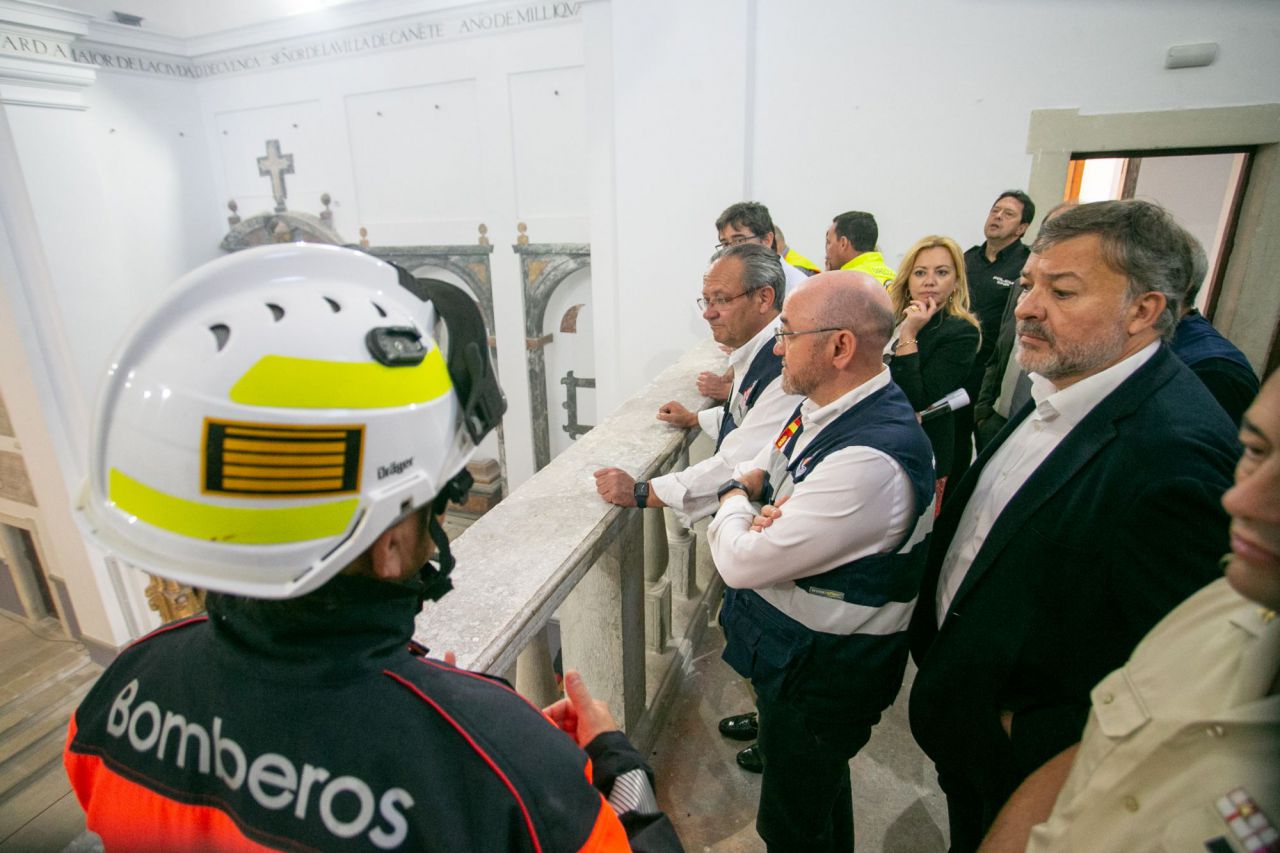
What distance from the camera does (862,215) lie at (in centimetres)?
388

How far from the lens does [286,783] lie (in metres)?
0.66

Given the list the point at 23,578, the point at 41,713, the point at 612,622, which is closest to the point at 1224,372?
the point at 612,622

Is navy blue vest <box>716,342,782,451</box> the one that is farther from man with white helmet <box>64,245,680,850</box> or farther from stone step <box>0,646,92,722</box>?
stone step <box>0,646,92,722</box>

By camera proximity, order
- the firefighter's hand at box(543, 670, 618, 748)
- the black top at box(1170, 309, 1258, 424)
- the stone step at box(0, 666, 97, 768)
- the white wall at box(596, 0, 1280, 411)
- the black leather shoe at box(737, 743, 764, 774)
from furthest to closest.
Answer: the stone step at box(0, 666, 97, 768), the white wall at box(596, 0, 1280, 411), the black leather shoe at box(737, 743, 764, 774), the black top at box(1170, 309, 1258, 424), the firefighter's hand at box(543, 670, 618, 748)

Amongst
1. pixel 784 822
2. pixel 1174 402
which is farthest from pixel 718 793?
pixel 1174 402

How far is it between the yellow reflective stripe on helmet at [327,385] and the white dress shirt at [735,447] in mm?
1121

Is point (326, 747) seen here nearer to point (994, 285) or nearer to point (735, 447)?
point (735, 447)

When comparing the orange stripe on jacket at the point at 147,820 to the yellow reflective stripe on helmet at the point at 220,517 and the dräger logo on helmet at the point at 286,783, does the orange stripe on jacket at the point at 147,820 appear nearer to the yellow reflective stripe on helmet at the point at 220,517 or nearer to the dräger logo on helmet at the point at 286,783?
the dräger logo on helmet at the point at 286,783

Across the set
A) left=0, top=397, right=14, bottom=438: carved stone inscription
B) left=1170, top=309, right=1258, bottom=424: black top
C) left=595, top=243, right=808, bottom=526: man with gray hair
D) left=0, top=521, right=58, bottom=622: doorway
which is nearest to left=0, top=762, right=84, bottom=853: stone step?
left=0, top=521, right=58, bottom=622: doorway

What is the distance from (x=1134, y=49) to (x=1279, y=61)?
76cm

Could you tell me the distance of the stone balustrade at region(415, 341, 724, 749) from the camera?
1.29m

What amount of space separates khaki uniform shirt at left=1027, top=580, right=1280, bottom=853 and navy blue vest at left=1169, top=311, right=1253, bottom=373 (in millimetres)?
1108

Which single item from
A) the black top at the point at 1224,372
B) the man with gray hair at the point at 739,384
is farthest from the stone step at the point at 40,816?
the black top at the point at 1224,372

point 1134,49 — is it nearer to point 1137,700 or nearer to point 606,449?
point 606,449
